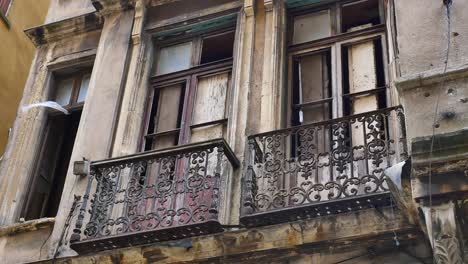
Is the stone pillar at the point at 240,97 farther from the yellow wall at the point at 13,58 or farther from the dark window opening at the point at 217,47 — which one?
the yellow wall at the point at 13,58

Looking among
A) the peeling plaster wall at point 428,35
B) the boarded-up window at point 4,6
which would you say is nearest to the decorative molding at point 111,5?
the boarded-up window at point 4,6

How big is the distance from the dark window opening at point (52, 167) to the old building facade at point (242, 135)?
1.0 inches

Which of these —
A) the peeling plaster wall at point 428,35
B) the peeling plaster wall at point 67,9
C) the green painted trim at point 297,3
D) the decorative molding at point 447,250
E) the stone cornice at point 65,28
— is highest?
the peeling plaster wall at point 67,9

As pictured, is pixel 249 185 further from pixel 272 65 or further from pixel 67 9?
pixel 67 9

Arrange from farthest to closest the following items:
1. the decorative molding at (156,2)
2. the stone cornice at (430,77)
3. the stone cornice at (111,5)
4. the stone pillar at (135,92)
→ the stone cornice at (111,5) → the decorative molding at (156,2) → the stone pillar at (135,92) → the stone cornice at (430,77)

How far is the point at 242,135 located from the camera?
837 centimetres

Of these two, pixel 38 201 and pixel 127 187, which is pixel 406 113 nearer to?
pixel 127 187

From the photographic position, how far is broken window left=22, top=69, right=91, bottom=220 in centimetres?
986

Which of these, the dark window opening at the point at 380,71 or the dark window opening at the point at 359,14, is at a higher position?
the dark window opening at the point at 359,14

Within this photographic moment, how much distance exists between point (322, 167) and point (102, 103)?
11.9 feet

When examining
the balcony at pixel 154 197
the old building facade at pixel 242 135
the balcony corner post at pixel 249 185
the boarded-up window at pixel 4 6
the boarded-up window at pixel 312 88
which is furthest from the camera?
the boarded-up window at pixel 4 6

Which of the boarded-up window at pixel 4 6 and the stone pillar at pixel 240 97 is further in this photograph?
the boarded-up window at pixel 4 6

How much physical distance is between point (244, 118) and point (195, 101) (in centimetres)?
108

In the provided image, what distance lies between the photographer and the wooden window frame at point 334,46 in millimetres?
8367
